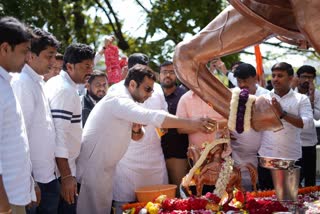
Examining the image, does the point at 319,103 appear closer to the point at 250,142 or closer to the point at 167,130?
the point at 250,142

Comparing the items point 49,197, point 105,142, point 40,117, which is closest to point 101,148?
point 105,142

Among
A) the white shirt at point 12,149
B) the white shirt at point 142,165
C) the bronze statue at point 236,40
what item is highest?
the bronze statue at point 236,40

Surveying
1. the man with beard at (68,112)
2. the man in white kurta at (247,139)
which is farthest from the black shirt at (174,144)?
the man with beard at (68,112)

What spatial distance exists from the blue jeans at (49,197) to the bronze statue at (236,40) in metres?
1.08

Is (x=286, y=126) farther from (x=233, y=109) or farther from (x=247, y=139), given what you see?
(x=233, y=109)

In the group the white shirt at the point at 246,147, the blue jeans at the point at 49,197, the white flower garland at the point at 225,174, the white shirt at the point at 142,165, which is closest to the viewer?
the blue jeans at the point at 49,197

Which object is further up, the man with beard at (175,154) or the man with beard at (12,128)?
the man with beard at (12,128)

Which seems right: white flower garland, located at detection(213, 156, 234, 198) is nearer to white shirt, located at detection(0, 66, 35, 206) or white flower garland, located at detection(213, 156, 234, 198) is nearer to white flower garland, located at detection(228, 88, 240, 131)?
white flower garland, located at detection(228, 88, 240, 131)

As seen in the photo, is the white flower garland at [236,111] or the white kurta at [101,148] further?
the white kurta at [101,148]

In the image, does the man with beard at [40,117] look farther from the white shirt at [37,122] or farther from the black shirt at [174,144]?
the black shirt at [174,144]

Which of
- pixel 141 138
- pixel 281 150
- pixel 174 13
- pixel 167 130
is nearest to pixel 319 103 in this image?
pixel 281 150

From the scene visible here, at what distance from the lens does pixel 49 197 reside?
3102mm

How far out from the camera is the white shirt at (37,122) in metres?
2.93

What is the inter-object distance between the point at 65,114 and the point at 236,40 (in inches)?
Answer: 51.2
